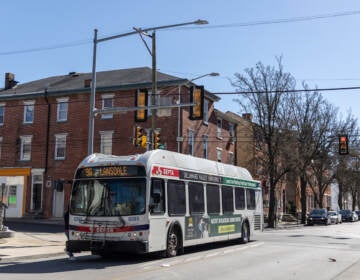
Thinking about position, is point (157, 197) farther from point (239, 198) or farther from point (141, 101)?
point (239, 198)

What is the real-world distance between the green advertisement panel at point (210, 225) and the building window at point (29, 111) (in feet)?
90.5

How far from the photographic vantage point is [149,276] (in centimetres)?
1041

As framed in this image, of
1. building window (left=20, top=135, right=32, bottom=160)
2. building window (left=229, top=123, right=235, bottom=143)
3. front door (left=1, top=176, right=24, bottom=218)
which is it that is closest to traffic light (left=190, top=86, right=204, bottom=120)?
building window (left=20, top=135, right=32, bottom=160)

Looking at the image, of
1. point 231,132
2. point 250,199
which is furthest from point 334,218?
point 250,199

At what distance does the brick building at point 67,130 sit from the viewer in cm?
3703

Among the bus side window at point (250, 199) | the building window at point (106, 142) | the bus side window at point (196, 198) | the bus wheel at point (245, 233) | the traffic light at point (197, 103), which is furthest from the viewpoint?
the building window at point (106, 142)

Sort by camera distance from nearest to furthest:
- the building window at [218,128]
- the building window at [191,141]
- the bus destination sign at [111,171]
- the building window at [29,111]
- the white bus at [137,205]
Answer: the white bus at [137,205]
the bus destination sign at [111,171]
the building window at [191,141]
the building window at [29,111]
the building window at [218,128]

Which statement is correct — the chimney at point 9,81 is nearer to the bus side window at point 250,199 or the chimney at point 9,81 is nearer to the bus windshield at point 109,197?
the bus side window at point 250,199

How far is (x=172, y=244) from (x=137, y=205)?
2120 millimetres

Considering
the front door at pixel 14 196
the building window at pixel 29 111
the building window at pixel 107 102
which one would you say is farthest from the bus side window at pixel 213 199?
the building window at pixel 29 111

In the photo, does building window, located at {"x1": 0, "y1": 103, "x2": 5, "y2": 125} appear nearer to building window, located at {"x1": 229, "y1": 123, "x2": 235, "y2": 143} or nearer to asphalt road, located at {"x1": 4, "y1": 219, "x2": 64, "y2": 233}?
asphalt road, located at {"x1": 4, "y1": 219, "x2": 64, "y2": 233}

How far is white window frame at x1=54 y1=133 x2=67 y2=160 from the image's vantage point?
39.9 meters

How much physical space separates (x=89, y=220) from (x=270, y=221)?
2776 cm

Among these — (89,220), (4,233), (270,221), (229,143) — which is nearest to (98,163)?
(89,220)
